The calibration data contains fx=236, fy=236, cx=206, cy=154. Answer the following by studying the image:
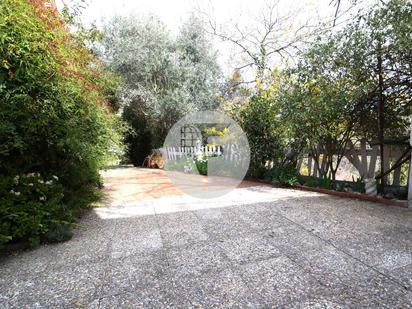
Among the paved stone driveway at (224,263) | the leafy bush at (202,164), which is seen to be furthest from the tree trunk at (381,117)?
the leafy bush at (202,164)

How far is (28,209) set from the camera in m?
2.17

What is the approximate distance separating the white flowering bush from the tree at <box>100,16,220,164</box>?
5.61 m

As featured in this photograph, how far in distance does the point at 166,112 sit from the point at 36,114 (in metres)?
5.70

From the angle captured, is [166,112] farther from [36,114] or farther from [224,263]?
[224,263]

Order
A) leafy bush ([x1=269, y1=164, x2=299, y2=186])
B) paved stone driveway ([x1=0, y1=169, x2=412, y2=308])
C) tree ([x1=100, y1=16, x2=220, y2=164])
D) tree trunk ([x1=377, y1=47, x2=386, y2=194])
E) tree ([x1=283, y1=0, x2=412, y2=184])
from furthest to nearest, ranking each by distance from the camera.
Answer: tree ([x1=100, y1=16, x2=220, y2=164]) → leafy bush ([x1=269, y1=164, x2=299, y2=186]) → tree trunk ([x1=377, y1=47, x2=386, y2=194]) → tree ([x1=283, y1=0, x2=412, y2=184]) → paved stone driveway ([x1=0, y1=169, x2=412, y2=308])

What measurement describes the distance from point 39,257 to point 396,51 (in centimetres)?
487

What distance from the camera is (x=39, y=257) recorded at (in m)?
2.02

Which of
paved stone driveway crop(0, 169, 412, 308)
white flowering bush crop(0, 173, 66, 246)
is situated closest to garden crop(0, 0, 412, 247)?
white flowering bush crop(0, 173, 66, 246)

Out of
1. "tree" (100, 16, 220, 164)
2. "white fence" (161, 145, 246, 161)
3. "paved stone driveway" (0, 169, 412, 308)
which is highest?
"tree" (100, 16, 220, 164)

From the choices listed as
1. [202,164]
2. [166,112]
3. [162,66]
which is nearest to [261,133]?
[202,164]

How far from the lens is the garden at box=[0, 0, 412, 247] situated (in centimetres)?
222

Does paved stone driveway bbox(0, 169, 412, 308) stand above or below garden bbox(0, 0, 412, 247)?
A: below

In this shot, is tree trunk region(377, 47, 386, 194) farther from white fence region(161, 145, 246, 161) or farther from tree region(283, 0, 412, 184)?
white fence region(161, 145, 246, 161)

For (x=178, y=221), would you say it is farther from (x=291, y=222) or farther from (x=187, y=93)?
(x=187, y=93)
